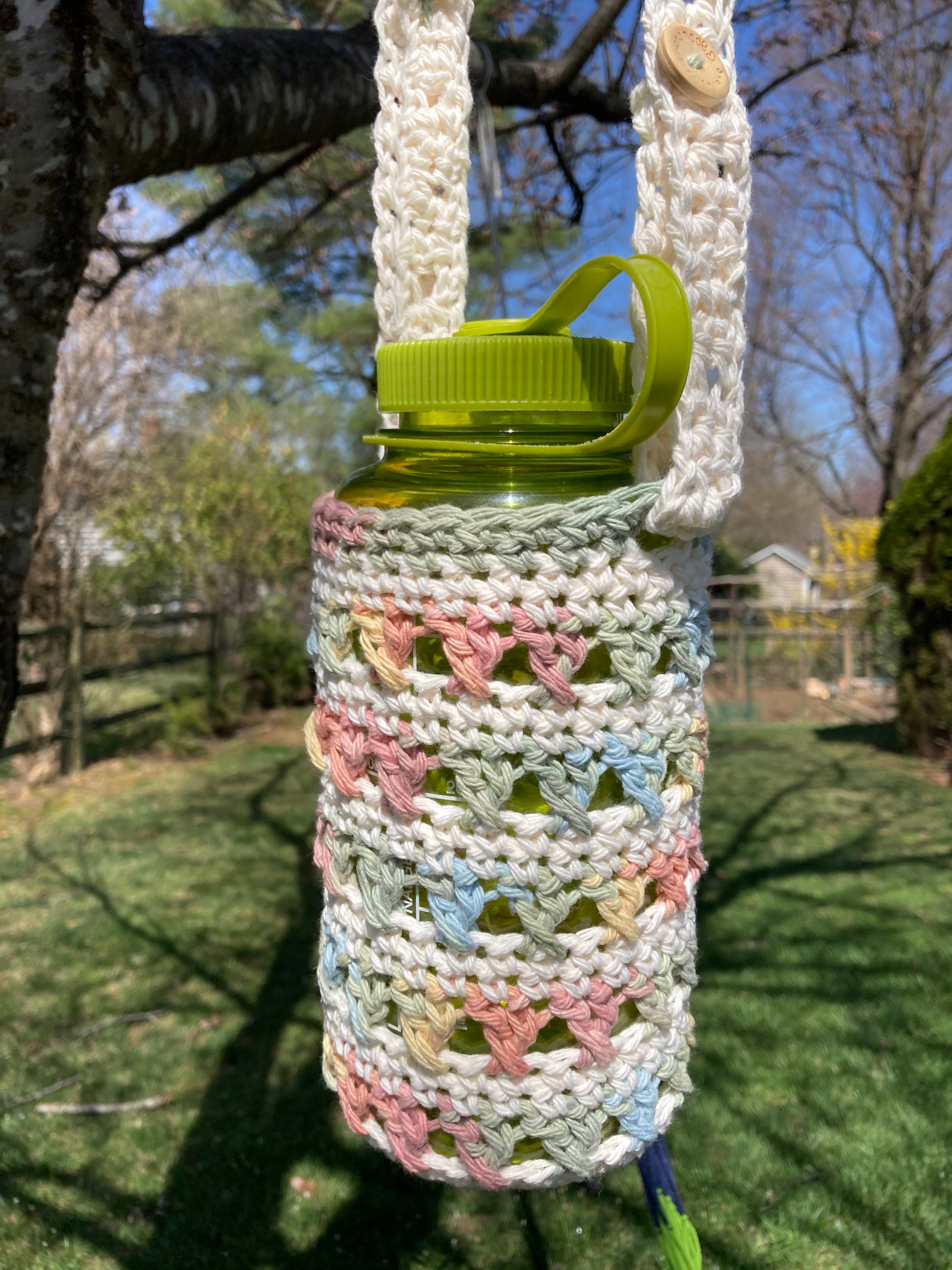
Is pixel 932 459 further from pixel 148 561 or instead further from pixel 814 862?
pixel 148 561

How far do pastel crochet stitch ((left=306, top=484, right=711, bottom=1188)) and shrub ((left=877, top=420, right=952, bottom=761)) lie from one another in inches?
177

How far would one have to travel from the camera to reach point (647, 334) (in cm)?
56

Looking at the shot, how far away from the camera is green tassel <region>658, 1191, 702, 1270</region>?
0.69 m

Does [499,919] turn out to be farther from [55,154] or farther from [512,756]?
[55,154]

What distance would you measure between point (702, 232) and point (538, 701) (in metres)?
0.34

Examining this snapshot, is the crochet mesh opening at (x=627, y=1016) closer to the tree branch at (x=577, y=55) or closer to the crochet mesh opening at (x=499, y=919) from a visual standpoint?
the crochet mesh opening at (x=499, y=919)

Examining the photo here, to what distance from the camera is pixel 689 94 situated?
58 centimetres

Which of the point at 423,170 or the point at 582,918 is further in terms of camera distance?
the point at 423,170

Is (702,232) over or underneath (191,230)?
underneath

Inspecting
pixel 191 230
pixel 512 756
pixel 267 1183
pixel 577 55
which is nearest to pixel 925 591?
pixel 577 55


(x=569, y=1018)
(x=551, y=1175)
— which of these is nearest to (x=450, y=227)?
(x=569, y=1018)

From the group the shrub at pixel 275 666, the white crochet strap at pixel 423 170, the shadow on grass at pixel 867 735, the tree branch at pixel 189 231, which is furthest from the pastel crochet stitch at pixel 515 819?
the shrub at pixel 275 666

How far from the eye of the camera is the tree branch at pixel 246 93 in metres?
1.22

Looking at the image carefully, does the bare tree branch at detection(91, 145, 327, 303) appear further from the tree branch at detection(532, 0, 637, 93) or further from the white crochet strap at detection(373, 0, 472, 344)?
the white crochet strap at detection(373, 0, 472, 344)
